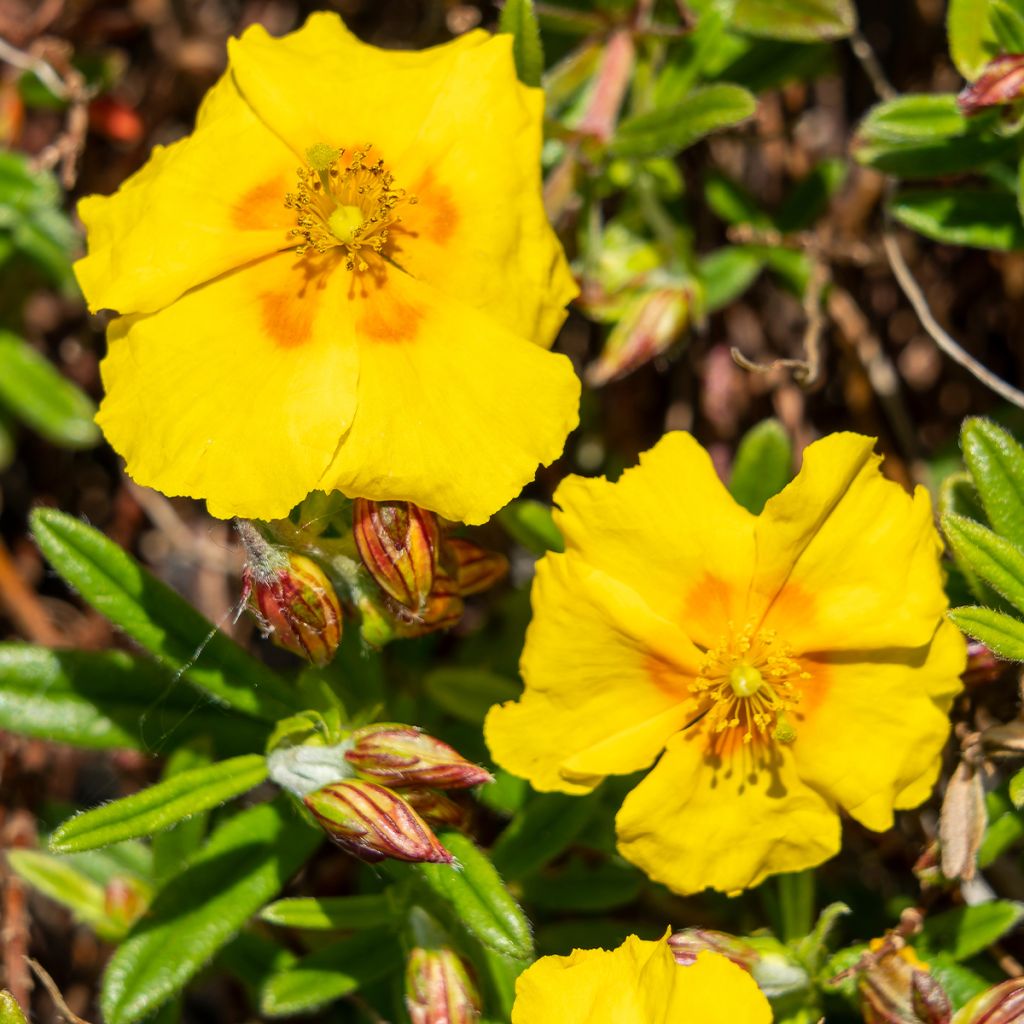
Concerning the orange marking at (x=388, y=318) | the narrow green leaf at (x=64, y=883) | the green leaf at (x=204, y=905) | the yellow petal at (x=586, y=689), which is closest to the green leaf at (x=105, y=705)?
the green leaf at (x=204, y=905)

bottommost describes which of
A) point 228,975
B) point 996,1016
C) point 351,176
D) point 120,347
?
point 228,975

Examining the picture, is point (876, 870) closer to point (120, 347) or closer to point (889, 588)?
point (889, 588)

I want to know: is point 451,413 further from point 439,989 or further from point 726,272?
point 726,272

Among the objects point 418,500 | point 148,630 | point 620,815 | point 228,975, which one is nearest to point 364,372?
point 418,500

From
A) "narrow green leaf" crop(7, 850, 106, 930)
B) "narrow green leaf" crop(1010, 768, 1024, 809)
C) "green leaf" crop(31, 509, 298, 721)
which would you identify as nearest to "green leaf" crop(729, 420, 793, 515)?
"narrow green leaf" crop(1010, 768, 1024, 809)

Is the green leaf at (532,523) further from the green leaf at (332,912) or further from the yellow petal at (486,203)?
the green leaf at (332,912)

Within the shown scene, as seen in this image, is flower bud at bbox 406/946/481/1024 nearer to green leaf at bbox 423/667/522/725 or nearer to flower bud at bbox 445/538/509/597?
green leaf at bbox 423/667/522/725

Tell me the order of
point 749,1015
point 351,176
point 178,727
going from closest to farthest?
point 749,1015 < point 351,176 < point 178,727
